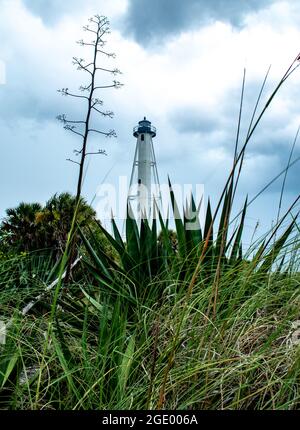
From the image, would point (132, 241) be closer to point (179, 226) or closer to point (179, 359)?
point (179, 226)

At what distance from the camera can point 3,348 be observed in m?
2.17

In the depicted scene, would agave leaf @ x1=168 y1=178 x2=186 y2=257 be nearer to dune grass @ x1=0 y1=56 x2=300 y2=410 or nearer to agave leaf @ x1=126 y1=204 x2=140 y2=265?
agave leaf @ x1=126 y1=204 x2=140 y2=265

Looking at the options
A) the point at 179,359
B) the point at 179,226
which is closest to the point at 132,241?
the point at 179,226

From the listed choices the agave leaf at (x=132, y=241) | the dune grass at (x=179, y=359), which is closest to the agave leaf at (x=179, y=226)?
the agave leaf at (x=132, y=241)

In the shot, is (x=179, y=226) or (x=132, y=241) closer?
(x=179, y=226)

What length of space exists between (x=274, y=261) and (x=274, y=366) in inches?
31.6

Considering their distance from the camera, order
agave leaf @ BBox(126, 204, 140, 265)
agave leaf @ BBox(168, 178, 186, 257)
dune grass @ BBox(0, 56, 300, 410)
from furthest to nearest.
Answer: agave leaf @ BBox(126, 204, 140, 265) < agave leaf @ BBox(168, 178, 186, 257) < dune grass @ BBox(0, 56, 300, 410)

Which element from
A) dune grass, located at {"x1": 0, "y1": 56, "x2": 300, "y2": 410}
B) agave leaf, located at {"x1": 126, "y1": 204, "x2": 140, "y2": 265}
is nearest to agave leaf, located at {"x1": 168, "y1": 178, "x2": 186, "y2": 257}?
agave leaf, located at {"x1": 126, "y1": 204, "x2": 140, "y2": 265}

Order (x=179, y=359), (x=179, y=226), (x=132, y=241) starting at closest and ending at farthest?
(x=179, y=359), (x=179, y=226), (x=132, y=241)

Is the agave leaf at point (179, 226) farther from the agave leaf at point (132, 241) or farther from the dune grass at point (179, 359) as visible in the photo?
the dune grass at point (179, 359)

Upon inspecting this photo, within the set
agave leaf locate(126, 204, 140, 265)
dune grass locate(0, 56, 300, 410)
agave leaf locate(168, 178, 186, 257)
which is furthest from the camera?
agave leaf locate(126, 204, 140, 265)

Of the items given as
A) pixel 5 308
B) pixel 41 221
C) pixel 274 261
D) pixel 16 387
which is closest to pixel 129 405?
pixel 16 387
